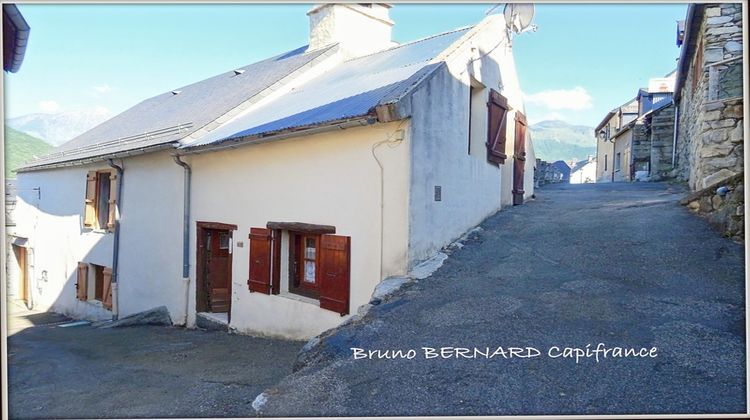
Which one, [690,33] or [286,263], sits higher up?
[690,33]

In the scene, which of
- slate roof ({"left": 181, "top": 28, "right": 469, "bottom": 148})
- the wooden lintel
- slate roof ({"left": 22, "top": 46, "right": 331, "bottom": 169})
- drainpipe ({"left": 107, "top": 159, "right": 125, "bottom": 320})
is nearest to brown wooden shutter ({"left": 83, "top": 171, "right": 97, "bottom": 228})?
slate roof ({"left": 22, "top": 46, "right": 331, "bottom": 169})

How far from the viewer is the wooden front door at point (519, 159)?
348 inches

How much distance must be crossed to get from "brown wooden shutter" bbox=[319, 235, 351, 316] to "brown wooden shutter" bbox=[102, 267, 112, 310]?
580cm

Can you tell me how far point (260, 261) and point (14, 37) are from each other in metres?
3.60

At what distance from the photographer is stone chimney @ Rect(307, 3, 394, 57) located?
10562mm

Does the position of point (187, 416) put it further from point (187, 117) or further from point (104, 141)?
point (104, 141)

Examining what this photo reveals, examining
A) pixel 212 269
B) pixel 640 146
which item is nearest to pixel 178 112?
pixel 212 269

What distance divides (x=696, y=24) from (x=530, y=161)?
3.65m

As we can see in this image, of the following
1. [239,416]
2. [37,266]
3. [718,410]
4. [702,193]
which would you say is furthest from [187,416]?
[37,266]

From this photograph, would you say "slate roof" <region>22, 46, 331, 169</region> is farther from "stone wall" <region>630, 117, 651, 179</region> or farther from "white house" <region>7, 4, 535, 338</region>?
"stone wall" <region>630, 117, 651, 179</region>

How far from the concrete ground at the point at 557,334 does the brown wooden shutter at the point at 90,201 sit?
25.7 ft

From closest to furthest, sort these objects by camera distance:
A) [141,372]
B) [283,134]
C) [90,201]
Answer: [141,372]
[283,134]
[90,201]

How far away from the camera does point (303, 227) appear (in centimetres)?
588

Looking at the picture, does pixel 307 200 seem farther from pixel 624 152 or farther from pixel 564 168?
pixel 564 168
